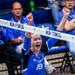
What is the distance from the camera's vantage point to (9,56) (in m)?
4.99

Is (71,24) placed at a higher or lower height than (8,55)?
higher

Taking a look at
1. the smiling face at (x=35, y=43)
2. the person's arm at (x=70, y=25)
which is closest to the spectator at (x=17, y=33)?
the person's arm at (x=70, y=25)

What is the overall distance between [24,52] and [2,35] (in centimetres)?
103

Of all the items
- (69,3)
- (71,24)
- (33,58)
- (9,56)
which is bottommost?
(9,56)

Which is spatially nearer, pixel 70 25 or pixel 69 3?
pixel 70 25

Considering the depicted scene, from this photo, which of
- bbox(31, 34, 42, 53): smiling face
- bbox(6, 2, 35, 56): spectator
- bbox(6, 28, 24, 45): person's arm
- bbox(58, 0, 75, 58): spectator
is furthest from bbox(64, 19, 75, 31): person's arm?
bbox(31, 34, 42, 53): smiling face

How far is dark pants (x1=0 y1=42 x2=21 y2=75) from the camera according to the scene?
4.96m

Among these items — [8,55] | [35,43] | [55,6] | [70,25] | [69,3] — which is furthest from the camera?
[55,6]

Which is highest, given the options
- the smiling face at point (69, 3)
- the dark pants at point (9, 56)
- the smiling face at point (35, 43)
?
the smiling face at point (69, 3)

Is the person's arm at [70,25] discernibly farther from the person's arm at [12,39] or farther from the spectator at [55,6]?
the spectator at [55,6]

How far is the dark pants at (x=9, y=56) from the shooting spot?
4.96 metres

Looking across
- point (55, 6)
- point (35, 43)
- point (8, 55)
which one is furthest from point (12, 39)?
point (55, 6)

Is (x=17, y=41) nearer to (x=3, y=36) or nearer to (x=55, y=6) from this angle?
Answer: (x=3, y=36)

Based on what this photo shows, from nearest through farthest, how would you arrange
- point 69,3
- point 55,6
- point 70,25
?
point 70,25, point 69,3, point 55,6
